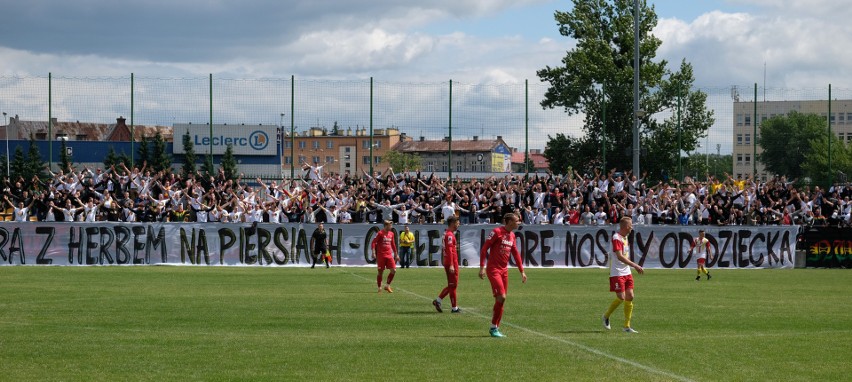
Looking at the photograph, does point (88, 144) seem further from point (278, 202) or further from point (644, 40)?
point (644, 40)

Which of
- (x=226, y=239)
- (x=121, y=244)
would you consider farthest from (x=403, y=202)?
(x=121, y=244)

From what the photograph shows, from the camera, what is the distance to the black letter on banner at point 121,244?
3934cm

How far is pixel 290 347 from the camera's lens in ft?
48.4

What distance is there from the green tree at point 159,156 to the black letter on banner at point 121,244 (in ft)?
48.1

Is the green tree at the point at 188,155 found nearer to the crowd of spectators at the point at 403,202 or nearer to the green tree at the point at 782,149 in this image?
the crowd of spectators at the point at 403,202

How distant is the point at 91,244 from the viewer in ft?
129

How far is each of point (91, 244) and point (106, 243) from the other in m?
0.58

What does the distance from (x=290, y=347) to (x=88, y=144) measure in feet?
192

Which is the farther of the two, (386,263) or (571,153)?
A: (571,153)

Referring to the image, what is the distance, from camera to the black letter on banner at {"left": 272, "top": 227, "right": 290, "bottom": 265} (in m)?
40.3

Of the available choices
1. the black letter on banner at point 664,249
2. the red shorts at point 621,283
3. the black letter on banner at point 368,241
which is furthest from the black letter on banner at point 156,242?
the red shorts at point 621,283

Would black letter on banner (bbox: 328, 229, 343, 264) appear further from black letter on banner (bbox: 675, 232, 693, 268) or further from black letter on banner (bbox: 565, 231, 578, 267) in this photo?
black letter on banner (bbox: 675, 232, 693, 268)

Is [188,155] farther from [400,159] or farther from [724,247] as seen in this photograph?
[400,159]

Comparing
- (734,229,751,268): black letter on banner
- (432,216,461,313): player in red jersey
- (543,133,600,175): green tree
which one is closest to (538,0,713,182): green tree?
(543,133,600,175): green tree
